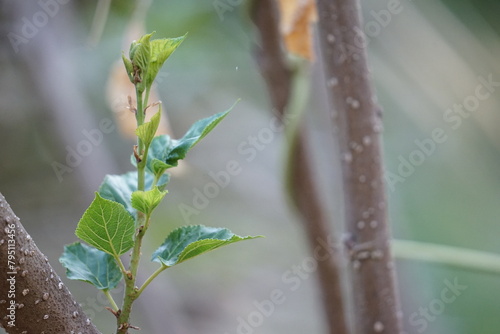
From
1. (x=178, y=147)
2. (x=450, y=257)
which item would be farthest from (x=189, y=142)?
(x=450, y=257)

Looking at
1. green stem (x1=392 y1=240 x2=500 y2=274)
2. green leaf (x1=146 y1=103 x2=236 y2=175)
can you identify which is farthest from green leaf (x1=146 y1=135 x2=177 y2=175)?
green stem (x1=392 y1=240 x2=500 y2=274)

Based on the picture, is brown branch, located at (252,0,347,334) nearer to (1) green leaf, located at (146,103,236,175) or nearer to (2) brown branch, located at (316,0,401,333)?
(2) brown branch, located at (316,0,401,333)

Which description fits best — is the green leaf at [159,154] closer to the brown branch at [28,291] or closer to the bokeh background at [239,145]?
the brown branch at [28,291]

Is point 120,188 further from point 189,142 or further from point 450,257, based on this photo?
point 450,257

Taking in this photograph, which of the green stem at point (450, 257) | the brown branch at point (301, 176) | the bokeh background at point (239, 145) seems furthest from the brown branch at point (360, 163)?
the bokeh background at point (239, 145)

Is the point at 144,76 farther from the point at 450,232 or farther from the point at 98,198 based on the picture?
the point at 450,232

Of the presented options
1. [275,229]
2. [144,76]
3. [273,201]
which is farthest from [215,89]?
[144,76]

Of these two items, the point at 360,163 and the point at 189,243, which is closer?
the point at 189,243
